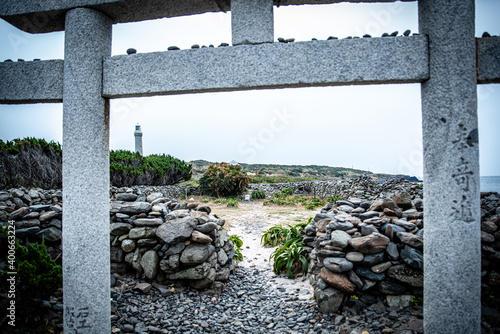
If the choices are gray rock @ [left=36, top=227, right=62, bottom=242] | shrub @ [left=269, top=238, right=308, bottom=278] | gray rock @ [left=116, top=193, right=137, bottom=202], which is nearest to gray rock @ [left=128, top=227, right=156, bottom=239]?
gray rock @ [left=116, top=193, right=137, bottom=202]

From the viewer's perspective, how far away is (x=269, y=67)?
2.39 meters

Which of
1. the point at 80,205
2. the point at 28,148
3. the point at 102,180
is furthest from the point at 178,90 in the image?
the point at 28,148

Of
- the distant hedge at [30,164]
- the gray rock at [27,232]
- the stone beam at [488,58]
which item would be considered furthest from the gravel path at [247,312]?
the distant hedge at [30,164]

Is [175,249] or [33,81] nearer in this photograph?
[33,81]

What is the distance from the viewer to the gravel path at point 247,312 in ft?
9.89

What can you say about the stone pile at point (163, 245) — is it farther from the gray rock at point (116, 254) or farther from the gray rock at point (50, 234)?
the gray rock at point (50, 234)

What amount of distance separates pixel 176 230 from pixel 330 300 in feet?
7.68

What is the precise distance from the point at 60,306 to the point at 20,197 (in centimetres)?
346

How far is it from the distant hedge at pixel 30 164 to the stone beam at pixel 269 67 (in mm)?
6641

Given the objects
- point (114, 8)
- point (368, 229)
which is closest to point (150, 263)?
point (368, 229)

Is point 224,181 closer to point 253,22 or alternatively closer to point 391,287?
point 391,287

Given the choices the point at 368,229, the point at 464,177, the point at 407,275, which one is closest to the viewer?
the point at 464,177

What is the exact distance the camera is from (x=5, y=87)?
104 inches

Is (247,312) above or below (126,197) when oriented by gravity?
below
